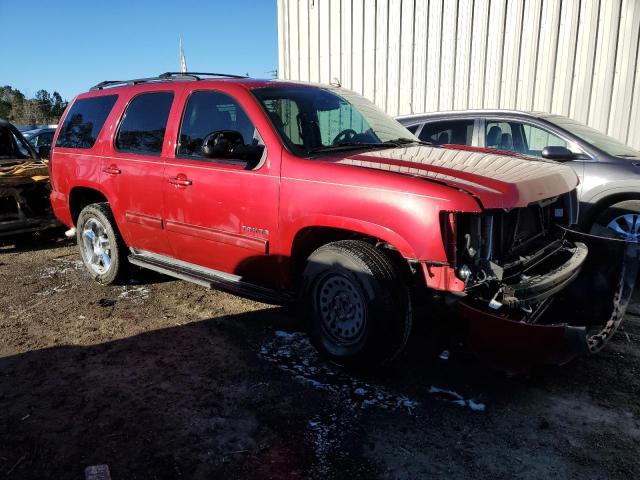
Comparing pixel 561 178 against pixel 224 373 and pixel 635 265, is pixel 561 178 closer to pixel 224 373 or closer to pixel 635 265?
pixel 635 265

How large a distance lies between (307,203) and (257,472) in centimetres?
161

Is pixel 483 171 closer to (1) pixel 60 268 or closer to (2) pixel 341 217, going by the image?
(2) pixel 341 217

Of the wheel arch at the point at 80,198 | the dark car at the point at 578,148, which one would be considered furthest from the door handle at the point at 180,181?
the dark car at the point at 578,148

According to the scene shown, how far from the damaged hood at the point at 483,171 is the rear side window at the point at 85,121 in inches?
115

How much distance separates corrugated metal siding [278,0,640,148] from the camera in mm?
7977

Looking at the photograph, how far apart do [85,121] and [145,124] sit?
117 cm

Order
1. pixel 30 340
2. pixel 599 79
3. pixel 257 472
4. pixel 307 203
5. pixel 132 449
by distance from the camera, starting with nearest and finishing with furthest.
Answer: pixel 257 472, pixel 132 449, pixel 307 203, pixel 30 340, pixel 599 79

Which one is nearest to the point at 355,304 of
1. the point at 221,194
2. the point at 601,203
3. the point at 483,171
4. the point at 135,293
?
the point at 483,171

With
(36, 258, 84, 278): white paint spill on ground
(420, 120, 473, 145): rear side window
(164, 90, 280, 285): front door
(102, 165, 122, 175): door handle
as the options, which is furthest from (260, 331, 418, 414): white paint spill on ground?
(420, 120, 473, 145): rear side window

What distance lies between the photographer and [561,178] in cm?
333

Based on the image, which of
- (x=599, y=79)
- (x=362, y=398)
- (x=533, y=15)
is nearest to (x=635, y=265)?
(x=362, y=398)

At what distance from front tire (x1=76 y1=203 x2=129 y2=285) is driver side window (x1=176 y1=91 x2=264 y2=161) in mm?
1400

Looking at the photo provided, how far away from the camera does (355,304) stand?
123 inches

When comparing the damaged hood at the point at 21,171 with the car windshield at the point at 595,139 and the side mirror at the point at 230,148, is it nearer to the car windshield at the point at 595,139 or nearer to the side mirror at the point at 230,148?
the side mirror at the point at 230,148
